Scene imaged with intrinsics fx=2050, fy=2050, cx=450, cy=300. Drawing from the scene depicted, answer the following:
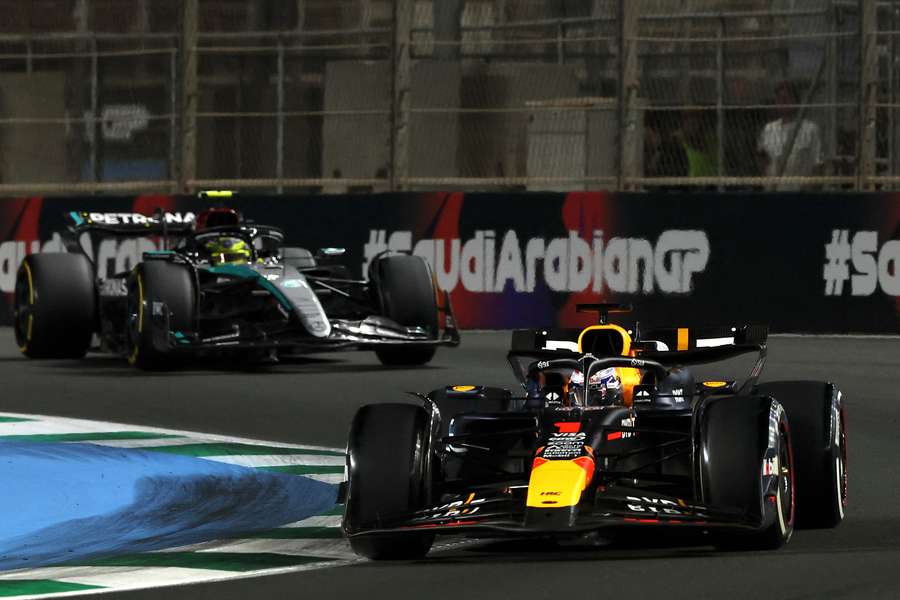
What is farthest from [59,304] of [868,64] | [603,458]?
[603,458]

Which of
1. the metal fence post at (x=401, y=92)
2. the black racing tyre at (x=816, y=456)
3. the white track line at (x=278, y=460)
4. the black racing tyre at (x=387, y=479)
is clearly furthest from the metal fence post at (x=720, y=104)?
the black racing tyre at (x=387, y=479)

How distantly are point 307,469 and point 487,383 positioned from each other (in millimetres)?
4878

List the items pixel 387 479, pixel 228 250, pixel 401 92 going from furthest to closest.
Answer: pixel 401 92, pixel 228 250, pixel 387 479

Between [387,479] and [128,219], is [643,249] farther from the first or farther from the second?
[387,479]

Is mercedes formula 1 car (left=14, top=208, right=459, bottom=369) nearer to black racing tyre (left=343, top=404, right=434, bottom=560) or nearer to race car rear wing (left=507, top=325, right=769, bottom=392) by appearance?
race car rear wing (left=507, top=325, right=769, bottom=392)

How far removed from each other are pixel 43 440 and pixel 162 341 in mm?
4549

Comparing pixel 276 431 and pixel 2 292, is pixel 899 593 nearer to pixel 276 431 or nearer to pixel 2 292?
pixel 276 431

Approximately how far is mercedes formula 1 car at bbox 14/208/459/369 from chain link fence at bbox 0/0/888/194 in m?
3.28

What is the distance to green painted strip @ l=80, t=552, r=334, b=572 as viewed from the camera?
24.9 ft

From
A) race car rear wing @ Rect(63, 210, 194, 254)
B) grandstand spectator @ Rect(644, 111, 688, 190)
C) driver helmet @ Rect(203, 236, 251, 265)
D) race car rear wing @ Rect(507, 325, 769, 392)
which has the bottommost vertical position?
race car rear wing @ Rect(507, 325, 769, 392)

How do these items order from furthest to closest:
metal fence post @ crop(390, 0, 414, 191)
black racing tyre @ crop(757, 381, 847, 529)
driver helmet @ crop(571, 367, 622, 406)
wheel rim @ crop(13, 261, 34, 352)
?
metal fence post @ crop(390, 0, 414, 191) → wheel rim @ crop(13, 261, 34, 352) → driver helmet @ crop(571, 367, 622, 406) → black racing tyre @ crop(757, 381, 847, 529)

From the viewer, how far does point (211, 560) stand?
25.5ft

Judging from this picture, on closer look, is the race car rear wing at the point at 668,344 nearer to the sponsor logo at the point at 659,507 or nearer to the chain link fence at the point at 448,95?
the sponsor logo at the point at 659,507

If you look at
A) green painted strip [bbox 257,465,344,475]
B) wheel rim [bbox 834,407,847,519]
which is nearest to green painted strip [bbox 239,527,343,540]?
green painted strip [bbox 257,465,344,475]
